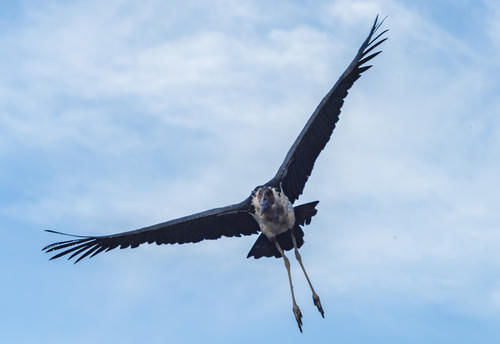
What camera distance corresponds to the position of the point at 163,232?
23.5 meters

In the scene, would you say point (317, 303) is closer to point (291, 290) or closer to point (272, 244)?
point (291, 290)

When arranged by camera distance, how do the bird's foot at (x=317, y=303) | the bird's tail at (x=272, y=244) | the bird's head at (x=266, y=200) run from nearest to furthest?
the bird's foot at (x=317, y=303) → the bird's head at (x=266, y=200) → the bird's tail at (x=272, y=244)

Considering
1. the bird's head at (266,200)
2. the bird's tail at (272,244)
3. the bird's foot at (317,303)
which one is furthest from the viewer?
the bird's tail at (272,244)

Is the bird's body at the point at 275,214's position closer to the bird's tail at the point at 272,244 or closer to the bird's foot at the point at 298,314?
the bird's tail at the point at 272,244

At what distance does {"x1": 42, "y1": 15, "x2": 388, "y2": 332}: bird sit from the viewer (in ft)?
72.8

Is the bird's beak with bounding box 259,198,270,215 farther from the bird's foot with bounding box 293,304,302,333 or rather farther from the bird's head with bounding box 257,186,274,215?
the bird's foot with bounding box 293,304,302,333

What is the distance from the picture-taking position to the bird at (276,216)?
22.2 meters

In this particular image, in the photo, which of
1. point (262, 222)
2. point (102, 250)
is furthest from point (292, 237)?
point (102, 250)

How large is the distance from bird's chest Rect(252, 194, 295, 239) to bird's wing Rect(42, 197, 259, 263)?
50cm

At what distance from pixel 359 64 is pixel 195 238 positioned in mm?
5226

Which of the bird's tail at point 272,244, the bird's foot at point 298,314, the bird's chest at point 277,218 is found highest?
the bird's chest at point 277,218

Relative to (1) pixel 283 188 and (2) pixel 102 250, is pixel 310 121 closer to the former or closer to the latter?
(1) pixel 283 188

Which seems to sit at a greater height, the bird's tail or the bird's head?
the bird's head

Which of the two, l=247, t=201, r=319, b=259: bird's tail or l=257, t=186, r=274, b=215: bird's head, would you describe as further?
l=247, t=201, r=319, b=259: bird's tail
